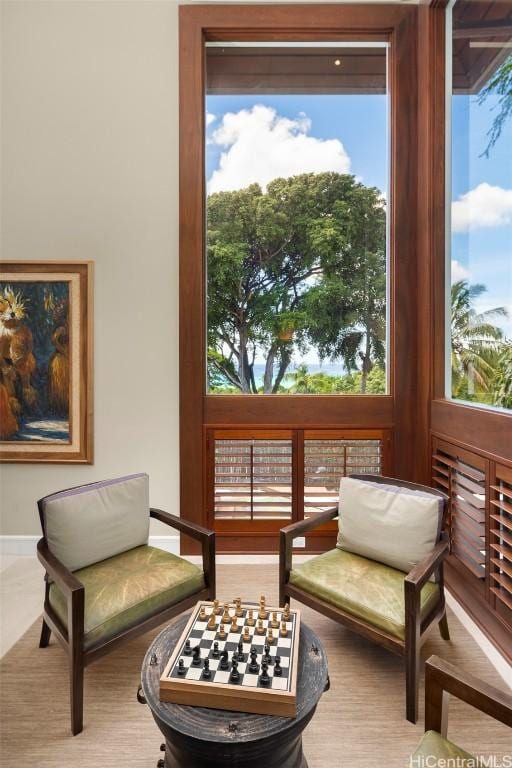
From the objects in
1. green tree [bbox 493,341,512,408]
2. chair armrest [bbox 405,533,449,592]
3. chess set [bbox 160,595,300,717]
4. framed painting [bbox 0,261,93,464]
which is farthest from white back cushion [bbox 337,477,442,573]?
framed painting [bbox 0,261,93,464]

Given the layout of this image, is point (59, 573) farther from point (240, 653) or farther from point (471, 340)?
point (471, 340)

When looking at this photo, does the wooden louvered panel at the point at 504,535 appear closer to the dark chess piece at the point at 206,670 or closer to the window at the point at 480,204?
the window at the point at 480,204

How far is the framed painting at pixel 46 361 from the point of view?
3.04 metres

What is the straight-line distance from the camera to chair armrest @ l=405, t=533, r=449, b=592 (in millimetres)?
1717

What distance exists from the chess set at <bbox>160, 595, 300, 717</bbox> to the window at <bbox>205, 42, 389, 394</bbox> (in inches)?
70.0

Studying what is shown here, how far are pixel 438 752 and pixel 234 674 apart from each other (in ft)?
1.91

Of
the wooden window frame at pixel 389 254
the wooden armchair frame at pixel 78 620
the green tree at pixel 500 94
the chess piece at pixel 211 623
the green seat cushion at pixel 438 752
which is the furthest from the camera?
the wooden window frame at pixel 389 254

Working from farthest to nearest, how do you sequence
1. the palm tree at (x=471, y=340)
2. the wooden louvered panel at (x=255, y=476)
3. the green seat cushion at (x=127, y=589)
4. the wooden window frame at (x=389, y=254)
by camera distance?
the wooden louvered panel at (x=255, y=476), the wooden window frame at (x=389, y=254), the palm tree at (x=471, y=340), the green seat cushion at (x=127, y=589)

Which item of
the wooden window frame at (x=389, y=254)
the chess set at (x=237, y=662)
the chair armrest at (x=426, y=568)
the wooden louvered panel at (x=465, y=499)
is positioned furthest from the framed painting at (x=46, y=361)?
the wooden louvered panel at (x=465, y=499)

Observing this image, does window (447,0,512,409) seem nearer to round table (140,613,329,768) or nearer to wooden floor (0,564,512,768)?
wooden floor (0,564,512,768)

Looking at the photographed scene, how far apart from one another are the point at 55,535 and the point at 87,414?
3.93 ft

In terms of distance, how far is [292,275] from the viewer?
10.2 feet

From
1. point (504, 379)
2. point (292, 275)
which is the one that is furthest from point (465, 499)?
point (292, 275)

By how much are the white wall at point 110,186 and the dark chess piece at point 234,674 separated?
1826 millimetres
